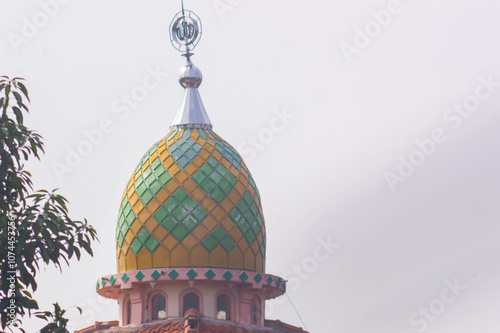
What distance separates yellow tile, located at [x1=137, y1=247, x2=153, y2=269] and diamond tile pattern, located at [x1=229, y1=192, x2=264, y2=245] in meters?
1.70

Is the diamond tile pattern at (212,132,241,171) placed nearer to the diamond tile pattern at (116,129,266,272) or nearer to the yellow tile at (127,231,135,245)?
the diamond tile pattern at (116,129,266,272)

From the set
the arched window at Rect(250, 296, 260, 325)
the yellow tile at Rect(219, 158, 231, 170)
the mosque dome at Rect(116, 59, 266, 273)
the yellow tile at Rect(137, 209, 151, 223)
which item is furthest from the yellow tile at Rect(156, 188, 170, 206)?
the arched window at Rect(250, 296, 260, 325)

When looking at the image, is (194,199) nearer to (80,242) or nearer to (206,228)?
(206,228)

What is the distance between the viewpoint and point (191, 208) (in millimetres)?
20125

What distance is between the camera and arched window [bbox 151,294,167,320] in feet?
65.2

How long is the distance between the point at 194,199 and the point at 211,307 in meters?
2.04

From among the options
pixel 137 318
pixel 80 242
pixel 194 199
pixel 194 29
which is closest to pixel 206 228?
pixel 194 199

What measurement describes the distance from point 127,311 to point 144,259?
44.0 inches

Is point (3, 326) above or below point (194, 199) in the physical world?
below

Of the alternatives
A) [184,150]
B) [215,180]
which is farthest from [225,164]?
[184,150]

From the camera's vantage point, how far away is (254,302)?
A: 2048 centimetres

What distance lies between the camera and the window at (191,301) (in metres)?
19.7

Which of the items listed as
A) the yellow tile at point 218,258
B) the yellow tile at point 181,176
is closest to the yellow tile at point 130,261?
the yellow tile at point 218,258

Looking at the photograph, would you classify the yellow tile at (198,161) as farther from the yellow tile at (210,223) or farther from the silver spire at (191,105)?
the yellow tile at (210,223)
